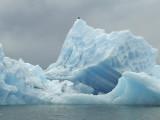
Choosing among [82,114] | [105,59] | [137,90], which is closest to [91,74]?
[105,59]

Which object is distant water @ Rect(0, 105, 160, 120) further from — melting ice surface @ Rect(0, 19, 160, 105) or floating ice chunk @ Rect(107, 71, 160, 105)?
melting ice surface @ Rect(0, 19, 160, 105)

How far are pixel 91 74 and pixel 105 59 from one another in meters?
2.82

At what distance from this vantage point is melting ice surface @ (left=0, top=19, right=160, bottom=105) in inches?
963

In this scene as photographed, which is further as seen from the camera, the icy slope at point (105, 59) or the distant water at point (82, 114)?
the icy slope at point (105, 59)

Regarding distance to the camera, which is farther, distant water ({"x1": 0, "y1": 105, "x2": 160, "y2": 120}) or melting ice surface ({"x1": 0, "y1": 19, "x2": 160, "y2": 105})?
melting ice surface ({"x1": 0, "y1": 19, "x2": 160, "y2": 105})

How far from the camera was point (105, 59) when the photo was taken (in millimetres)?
28172

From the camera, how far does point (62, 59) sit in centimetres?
3453

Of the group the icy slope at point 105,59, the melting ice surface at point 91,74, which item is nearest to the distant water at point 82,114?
the melting ice surface at point 91,74

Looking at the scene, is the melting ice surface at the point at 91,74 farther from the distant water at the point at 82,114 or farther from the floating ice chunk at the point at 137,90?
the distant water at the point at 82,114

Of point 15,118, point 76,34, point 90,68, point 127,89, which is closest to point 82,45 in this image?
point 76,34

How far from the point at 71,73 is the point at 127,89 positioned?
8.72m

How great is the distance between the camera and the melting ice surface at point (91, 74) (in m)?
24.5

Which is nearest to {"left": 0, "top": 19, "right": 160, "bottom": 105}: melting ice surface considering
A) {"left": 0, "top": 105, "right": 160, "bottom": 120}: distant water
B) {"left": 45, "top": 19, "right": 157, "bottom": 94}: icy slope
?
{"left": 45, "top": 19, "right": 157, "bottom": 94}: icy slope

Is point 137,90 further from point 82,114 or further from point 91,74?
point 82,114
